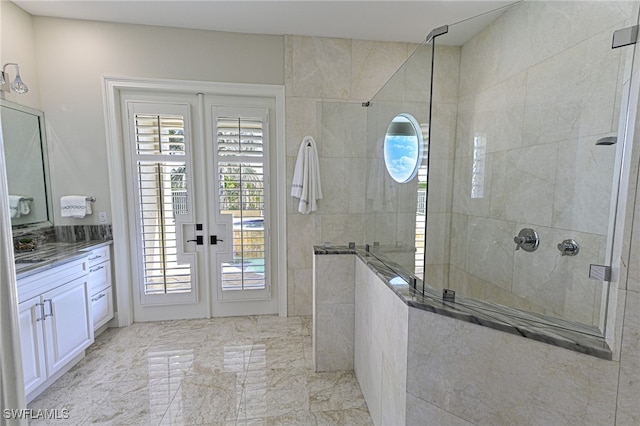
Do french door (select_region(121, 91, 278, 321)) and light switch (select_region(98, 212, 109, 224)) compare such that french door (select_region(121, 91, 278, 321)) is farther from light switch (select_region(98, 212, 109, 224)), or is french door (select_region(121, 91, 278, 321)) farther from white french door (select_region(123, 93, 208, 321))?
light switch (select_region(98, 212, 109, 224))

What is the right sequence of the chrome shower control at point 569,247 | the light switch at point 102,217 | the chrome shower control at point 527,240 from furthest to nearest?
the light switch at point 102,217 → the chrome shower control at point 527,240 → the chrome shower control at point 569,247

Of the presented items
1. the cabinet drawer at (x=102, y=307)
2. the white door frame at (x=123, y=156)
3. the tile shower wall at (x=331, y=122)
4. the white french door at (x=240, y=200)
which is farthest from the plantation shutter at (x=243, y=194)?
the cabinet drawer at (x=102, y=307)

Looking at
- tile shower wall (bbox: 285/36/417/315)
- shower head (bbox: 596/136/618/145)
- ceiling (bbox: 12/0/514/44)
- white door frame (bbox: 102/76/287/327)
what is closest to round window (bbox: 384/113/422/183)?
tile shower wall (bbox: 285/36/417/315)

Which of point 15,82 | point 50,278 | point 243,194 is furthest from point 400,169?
point 15,82

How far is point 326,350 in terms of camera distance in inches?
84.4

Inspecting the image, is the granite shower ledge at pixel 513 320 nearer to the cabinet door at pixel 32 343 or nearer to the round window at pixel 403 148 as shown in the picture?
the round window at pixel 403 148

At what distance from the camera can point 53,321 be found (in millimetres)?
1960

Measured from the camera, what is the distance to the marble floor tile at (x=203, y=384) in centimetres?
174

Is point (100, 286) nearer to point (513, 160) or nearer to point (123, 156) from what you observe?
point (123, 156)

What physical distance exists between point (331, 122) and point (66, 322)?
2877mm

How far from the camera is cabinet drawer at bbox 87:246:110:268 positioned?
97.1 inches

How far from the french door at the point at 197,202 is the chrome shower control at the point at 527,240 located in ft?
7.46

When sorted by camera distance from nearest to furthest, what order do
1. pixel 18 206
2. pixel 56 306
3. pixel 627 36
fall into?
pixel 627 36 < pixel 56 306 < pixel 18 206

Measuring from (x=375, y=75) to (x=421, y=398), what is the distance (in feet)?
9.65
